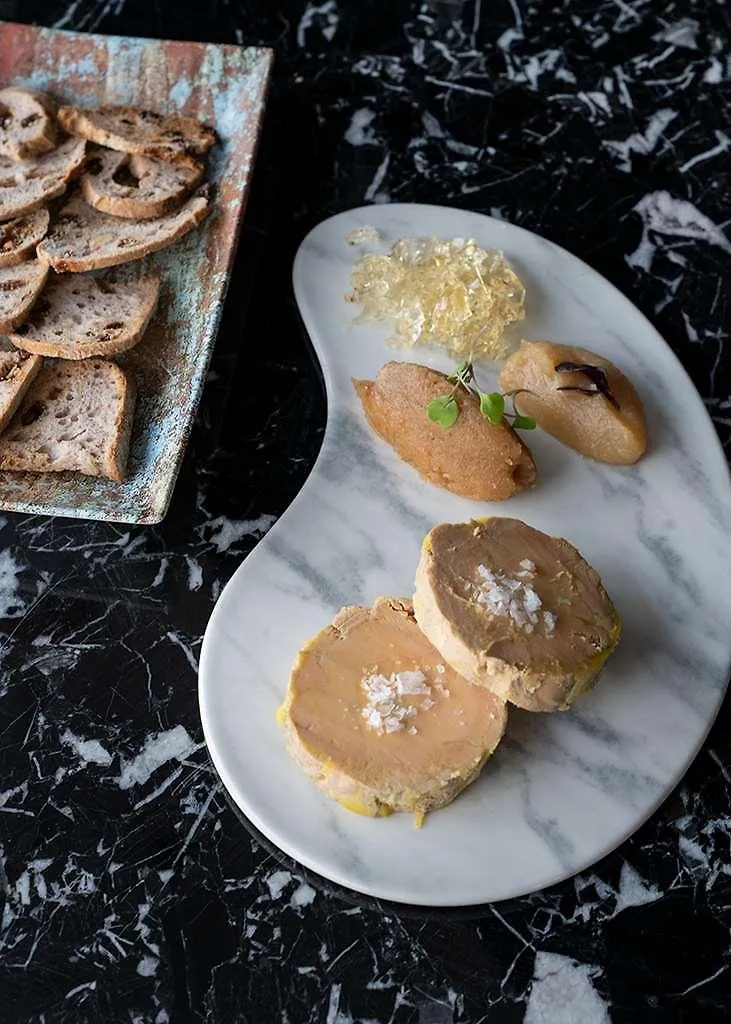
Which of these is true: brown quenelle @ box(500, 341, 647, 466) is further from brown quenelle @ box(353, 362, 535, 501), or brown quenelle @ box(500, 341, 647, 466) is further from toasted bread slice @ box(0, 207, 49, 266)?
toasted bread slice @ box(0, 207, 49, 266)

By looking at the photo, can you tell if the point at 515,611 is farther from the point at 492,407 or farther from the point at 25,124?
the point at 25,124

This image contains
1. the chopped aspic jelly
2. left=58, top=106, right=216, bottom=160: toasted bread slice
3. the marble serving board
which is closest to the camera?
the marble serving board

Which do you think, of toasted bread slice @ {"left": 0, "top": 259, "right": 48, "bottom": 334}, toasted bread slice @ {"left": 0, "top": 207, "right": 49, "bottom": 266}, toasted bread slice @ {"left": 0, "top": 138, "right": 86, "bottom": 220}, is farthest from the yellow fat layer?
toasted bread slice @ {"left": 0, "top": 138, "right": 86, "bottom": 220}

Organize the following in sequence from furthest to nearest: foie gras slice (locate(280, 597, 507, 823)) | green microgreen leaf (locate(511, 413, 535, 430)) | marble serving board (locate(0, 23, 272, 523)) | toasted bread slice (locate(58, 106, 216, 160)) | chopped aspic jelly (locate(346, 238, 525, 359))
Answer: toasted bread slice (locate(58, 106, 216, 160)) < chopped aspic jelly (locate(346, 238, 525, 359)) < green microgreen leaf (locate(511, 413, 535, 430)) < marble serving board (locate(0, 23, 272, 523)) < foie gras slice (locate(280, 597, 507, 823))

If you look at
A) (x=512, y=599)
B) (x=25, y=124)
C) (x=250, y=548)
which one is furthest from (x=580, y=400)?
(x=25, y=124)

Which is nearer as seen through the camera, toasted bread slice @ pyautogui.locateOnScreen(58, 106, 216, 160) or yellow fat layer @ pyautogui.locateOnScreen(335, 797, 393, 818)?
yellow fat layer @ pyautogui.locateOnScreen(335, 797, 393, 818)

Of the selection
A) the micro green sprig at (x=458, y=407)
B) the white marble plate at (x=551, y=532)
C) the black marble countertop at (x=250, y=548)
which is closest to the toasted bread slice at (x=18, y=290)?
the black marble countertop at (x=250, y=548)

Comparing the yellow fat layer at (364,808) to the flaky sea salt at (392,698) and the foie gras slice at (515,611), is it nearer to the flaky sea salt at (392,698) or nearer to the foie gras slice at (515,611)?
the flaky sea salt at (392,698)
